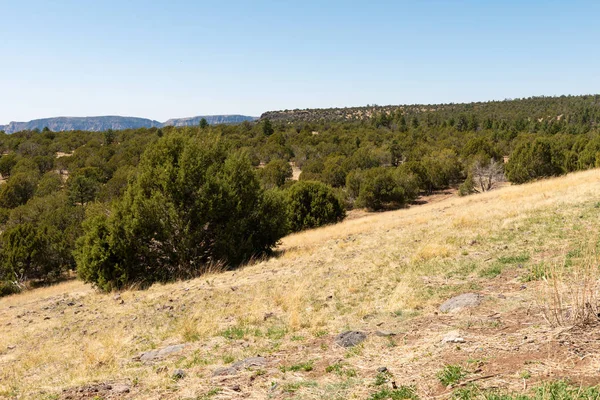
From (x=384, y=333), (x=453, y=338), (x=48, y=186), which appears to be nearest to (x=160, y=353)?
(x=384, y=333)

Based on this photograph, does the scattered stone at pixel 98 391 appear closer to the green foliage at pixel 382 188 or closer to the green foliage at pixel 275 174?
the green foliage at pixel 382 188

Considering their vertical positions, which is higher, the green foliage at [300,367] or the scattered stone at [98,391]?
the green foliage at [300,367]

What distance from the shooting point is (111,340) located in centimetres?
731

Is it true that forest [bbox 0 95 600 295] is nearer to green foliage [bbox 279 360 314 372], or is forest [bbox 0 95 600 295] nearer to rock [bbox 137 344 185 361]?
rock [bbox 137 344 185 361]

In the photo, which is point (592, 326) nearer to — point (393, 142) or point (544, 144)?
point (544, 144)

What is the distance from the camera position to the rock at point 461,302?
604cm

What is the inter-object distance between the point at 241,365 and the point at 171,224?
35.0ft

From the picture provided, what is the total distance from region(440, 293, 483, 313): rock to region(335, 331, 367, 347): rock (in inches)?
59.3

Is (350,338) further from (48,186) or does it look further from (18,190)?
(18,190)

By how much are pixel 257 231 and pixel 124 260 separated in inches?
214

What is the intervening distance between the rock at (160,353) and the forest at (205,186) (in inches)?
326

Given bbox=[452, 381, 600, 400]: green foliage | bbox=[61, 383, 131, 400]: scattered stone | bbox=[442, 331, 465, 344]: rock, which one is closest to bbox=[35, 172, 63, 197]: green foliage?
bbox=[61, 383, 131, 400]: scattered stone

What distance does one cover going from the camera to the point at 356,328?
241 inches

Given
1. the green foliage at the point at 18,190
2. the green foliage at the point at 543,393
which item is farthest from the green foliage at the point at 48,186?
the green foliage at the point at 543,393
